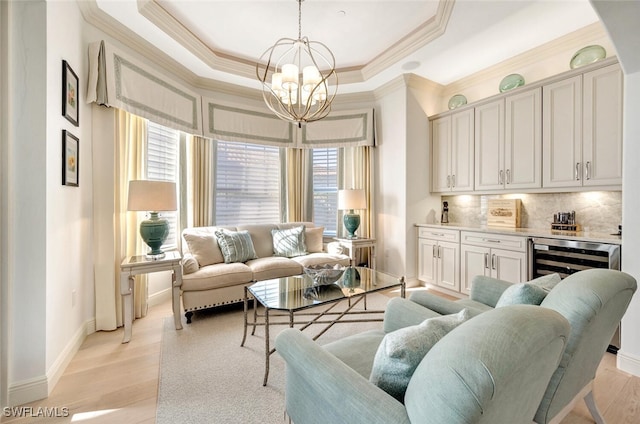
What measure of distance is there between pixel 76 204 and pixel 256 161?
8.16 feet

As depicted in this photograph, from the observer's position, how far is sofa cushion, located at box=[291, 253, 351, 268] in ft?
11.9

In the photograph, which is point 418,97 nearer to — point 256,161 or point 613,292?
point 256,161

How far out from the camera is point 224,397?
181 centimetres

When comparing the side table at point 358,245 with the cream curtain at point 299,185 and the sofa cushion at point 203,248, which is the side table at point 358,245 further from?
the sofa cushion at point 203,248

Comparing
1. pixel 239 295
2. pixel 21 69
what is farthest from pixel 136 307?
pixel 21 69

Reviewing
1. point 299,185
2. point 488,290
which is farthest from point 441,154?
point 488,290

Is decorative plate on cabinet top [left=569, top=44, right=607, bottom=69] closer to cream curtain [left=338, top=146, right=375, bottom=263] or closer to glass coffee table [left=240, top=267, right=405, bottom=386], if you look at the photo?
cream curtain [left=338, top=146, right=375, bottom=263]

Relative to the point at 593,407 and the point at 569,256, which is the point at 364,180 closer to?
the point at 569,256

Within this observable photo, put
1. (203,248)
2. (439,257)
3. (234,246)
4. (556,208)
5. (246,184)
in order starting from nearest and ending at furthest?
(556,208)
(203,248)
(234,246)
(439,257)
(246,184)

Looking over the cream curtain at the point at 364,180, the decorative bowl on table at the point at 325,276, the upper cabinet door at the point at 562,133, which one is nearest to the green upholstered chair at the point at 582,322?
the decorative bowl on table at the point at 325,276

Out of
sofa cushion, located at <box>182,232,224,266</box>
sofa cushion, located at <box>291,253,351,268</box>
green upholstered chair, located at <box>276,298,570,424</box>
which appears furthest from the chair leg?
sofa cushion, located at <box>182,232,224,266</box>

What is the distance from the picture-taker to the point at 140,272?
262 cm

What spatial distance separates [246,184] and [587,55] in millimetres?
4292

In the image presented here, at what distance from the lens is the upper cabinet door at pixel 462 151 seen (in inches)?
149
